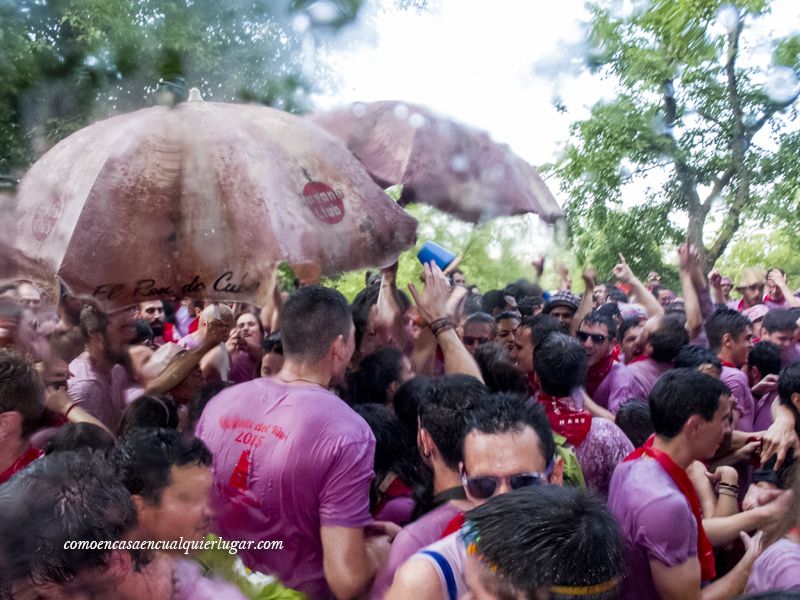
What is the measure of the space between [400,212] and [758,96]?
8642mm

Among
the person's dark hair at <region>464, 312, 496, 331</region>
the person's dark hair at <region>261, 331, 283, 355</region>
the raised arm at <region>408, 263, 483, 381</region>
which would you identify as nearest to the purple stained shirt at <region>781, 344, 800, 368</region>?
the person's dark hair at <region>464, 312, 496, 331</region>

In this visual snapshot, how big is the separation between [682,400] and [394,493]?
1.07 metres

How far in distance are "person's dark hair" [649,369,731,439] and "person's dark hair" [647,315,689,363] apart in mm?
1571

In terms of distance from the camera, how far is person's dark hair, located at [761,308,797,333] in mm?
4773

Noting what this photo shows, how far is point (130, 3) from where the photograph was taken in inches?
187

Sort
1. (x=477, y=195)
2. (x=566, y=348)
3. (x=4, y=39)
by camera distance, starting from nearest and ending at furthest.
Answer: (x=566, y=348) → (x=477, y=195) → (x=4, y=39)

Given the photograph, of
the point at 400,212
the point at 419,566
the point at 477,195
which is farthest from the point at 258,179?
the point at 419,566

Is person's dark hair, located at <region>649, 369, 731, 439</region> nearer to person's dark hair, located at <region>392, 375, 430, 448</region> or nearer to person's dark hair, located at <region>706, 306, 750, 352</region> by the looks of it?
person's dark hair, located at <region>392, 375, 430, 448</region>

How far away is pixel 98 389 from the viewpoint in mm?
3232

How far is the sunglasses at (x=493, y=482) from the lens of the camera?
1.83 m

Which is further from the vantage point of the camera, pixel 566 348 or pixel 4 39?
pixel 4 39

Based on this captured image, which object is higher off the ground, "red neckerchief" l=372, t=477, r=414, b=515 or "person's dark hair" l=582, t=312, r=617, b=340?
"person's dark hair" l=582, t=312, r=617, b=340

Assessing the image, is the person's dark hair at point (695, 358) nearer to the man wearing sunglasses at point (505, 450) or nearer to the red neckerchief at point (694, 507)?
the red neckerchief at point (694, 507)

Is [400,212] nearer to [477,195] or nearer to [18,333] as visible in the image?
[477,195]
